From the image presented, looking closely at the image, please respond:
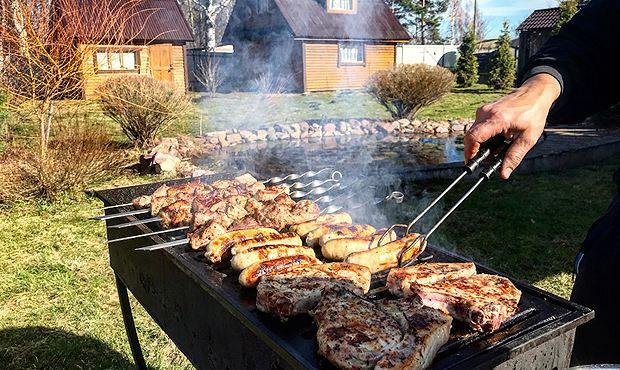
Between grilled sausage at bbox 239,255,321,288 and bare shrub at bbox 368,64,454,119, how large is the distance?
11249mm

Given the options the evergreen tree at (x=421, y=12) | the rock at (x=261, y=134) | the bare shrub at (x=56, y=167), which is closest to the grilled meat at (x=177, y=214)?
the bare shrub at (x=56, y=167)

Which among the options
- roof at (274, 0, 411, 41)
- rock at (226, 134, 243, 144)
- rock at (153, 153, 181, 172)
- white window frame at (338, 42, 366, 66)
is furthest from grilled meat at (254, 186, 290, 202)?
white window frame at (338, 42, 366, 66)

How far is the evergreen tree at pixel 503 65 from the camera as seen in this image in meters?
23.8

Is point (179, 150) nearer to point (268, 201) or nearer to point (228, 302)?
point (268, 201)

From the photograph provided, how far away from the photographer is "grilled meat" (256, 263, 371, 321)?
169 cm

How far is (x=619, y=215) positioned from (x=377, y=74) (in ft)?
38.4

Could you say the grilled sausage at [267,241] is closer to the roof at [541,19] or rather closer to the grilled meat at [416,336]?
the grilled meat at [416,336]

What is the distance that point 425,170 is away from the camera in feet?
23.8

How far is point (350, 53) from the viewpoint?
83.3 ft

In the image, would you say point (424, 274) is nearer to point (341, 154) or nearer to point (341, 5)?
point (341, 154)

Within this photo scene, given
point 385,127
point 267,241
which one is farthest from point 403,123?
point 267,241

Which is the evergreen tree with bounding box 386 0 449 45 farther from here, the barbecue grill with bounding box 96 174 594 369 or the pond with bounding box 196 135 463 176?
the barbecue grill with bounding box 96 174 594 369

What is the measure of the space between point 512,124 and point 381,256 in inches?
30.4

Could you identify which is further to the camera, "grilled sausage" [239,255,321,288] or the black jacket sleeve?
the black jacket sleeve
